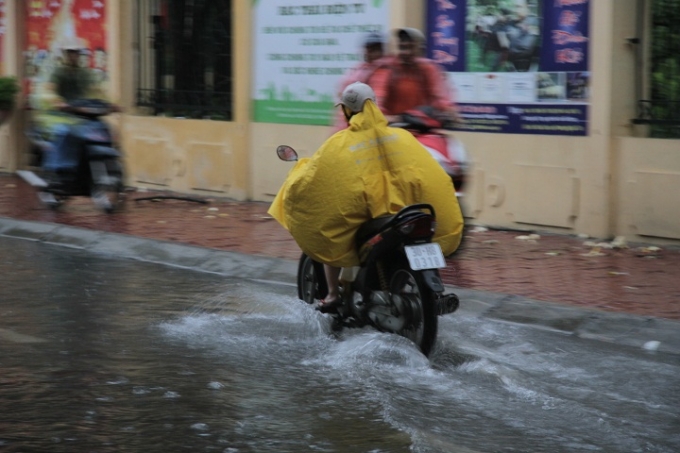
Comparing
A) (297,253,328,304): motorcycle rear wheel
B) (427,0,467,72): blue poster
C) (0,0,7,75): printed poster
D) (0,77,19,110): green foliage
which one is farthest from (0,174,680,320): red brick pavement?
(0,0,7,75): printed poster

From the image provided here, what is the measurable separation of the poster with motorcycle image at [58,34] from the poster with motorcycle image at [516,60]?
595cm

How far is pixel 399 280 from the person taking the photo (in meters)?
6.45

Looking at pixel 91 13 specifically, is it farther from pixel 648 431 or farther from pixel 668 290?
pixel 648 431

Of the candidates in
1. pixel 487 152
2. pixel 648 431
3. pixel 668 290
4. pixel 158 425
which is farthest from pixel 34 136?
pixel 648 431

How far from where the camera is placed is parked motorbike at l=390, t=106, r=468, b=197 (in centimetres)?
858

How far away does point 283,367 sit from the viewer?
617 centimetres

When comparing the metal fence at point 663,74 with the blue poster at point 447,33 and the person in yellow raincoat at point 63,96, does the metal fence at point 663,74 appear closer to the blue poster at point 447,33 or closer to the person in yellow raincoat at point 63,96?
the blue poster at point 447,33

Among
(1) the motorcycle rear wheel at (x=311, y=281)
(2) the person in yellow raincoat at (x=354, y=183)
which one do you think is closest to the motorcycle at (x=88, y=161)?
(1) the motorcycle rear wheel at (x=311, y=281)

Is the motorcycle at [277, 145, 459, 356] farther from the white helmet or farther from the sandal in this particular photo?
the white helmet

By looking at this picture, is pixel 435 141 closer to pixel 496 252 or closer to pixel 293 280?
pixel 293 280

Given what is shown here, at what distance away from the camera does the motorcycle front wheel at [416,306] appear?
20.2ft

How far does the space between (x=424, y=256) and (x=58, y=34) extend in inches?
491

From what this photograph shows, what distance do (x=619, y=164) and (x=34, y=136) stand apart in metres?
6.68

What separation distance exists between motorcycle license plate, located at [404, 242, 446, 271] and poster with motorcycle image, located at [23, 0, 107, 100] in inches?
416
